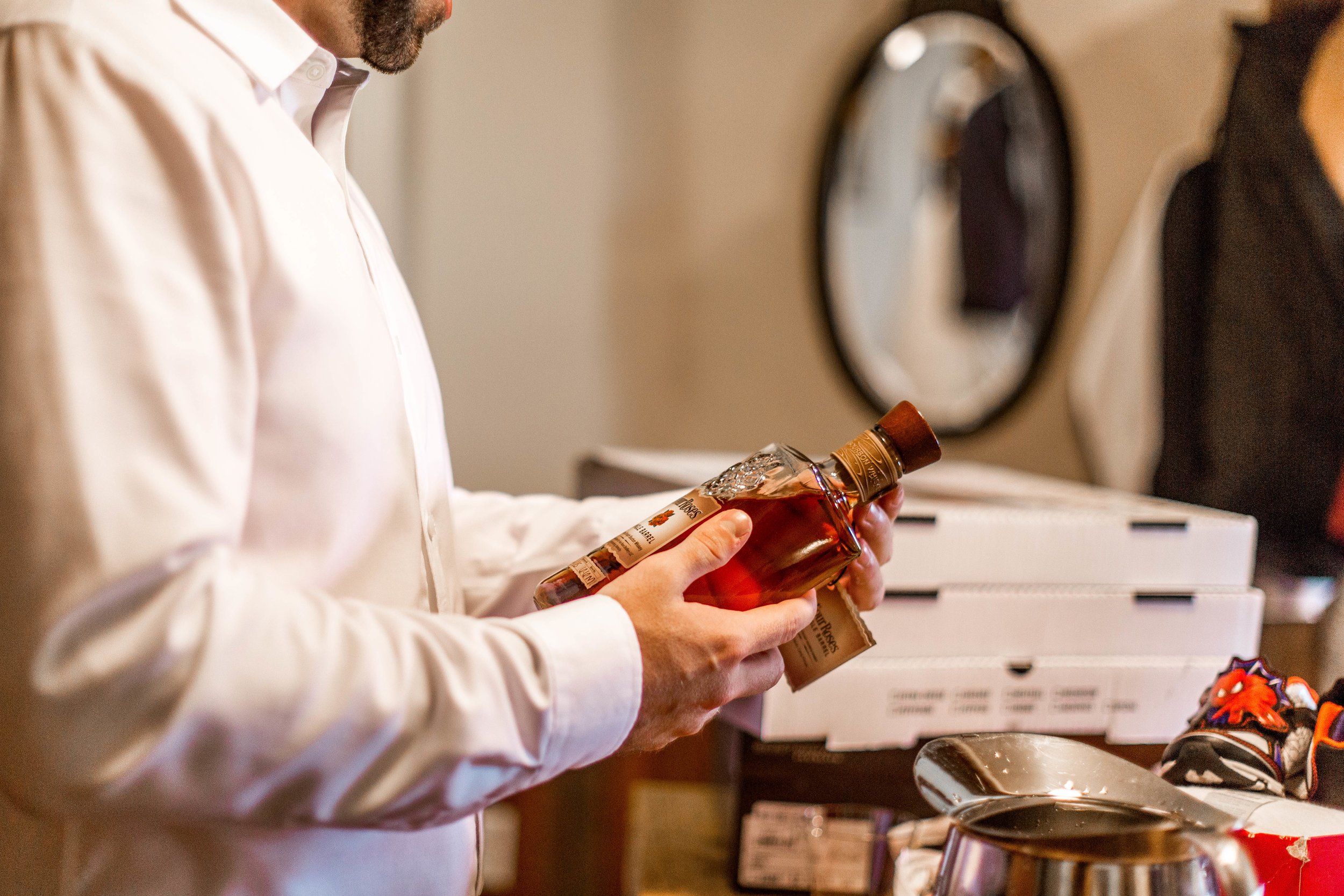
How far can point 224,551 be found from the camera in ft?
1.37

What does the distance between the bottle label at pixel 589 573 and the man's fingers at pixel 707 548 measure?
49 mm

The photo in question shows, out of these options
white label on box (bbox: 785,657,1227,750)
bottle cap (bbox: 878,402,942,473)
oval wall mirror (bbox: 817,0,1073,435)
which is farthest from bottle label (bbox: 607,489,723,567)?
oval wall mirror (bbox: 817,0,1073,435)

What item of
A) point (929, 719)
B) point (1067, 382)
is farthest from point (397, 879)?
point (1067, 382)

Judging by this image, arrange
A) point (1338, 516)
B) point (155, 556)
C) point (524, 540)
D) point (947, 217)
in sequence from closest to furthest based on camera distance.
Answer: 1. point (155, 556)
2. point (524, 540)
3. point (1338, 516)
4. point (947, 217)

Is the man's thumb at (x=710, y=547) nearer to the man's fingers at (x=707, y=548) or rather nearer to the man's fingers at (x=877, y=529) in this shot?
the man's fingers at (x=707, y=548)

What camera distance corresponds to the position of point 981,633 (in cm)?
91

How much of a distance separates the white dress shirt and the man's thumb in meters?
0.04

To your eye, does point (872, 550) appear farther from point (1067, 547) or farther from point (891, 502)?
point (1067, 547)

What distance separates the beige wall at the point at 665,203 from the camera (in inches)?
57.3

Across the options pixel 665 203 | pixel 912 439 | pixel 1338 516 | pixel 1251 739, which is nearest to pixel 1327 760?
pixel 1251 739

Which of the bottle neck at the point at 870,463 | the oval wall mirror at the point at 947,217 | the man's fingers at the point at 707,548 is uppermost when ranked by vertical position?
the oval wall mirror at the point at 947,217

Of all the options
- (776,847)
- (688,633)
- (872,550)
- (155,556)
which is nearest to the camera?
(155,556)

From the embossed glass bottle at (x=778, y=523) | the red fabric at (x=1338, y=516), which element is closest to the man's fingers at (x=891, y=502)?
the embossed glass bottle at (x=778, y=523)

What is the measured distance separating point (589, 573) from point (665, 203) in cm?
105
